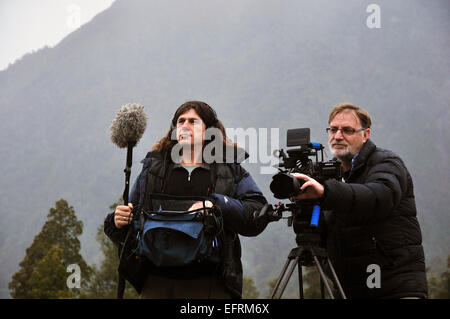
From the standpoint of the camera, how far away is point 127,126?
3.34 m

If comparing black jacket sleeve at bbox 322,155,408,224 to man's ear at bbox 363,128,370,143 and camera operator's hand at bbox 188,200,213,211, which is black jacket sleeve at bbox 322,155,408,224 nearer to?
man's ear at bbox 363,128,370,143

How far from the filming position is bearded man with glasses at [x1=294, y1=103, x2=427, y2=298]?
2516 mm

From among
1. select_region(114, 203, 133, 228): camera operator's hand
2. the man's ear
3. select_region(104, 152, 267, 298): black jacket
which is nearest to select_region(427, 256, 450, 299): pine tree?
the man's ear

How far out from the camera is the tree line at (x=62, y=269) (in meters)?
24.4

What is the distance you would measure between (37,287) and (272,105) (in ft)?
378

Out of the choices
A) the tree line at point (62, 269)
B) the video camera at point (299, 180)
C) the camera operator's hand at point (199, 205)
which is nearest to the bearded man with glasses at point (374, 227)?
the video camera at point (299, 180)

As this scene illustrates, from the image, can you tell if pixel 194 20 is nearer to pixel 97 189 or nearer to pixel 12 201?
pixel 97 189

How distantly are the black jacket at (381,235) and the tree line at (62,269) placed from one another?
21.1m

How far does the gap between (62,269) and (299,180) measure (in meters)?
26.7

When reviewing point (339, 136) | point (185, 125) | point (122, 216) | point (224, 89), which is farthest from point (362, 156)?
point (224, 89)

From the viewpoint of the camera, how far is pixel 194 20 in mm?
169750

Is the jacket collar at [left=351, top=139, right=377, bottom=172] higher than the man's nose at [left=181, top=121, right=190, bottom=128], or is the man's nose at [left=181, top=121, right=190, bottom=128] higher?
the man's nose at [left=181, top=121, right=190, bottom=128]

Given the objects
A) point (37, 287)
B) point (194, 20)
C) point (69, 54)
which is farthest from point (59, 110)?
point (37, 287)

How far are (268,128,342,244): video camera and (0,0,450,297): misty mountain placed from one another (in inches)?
3226
